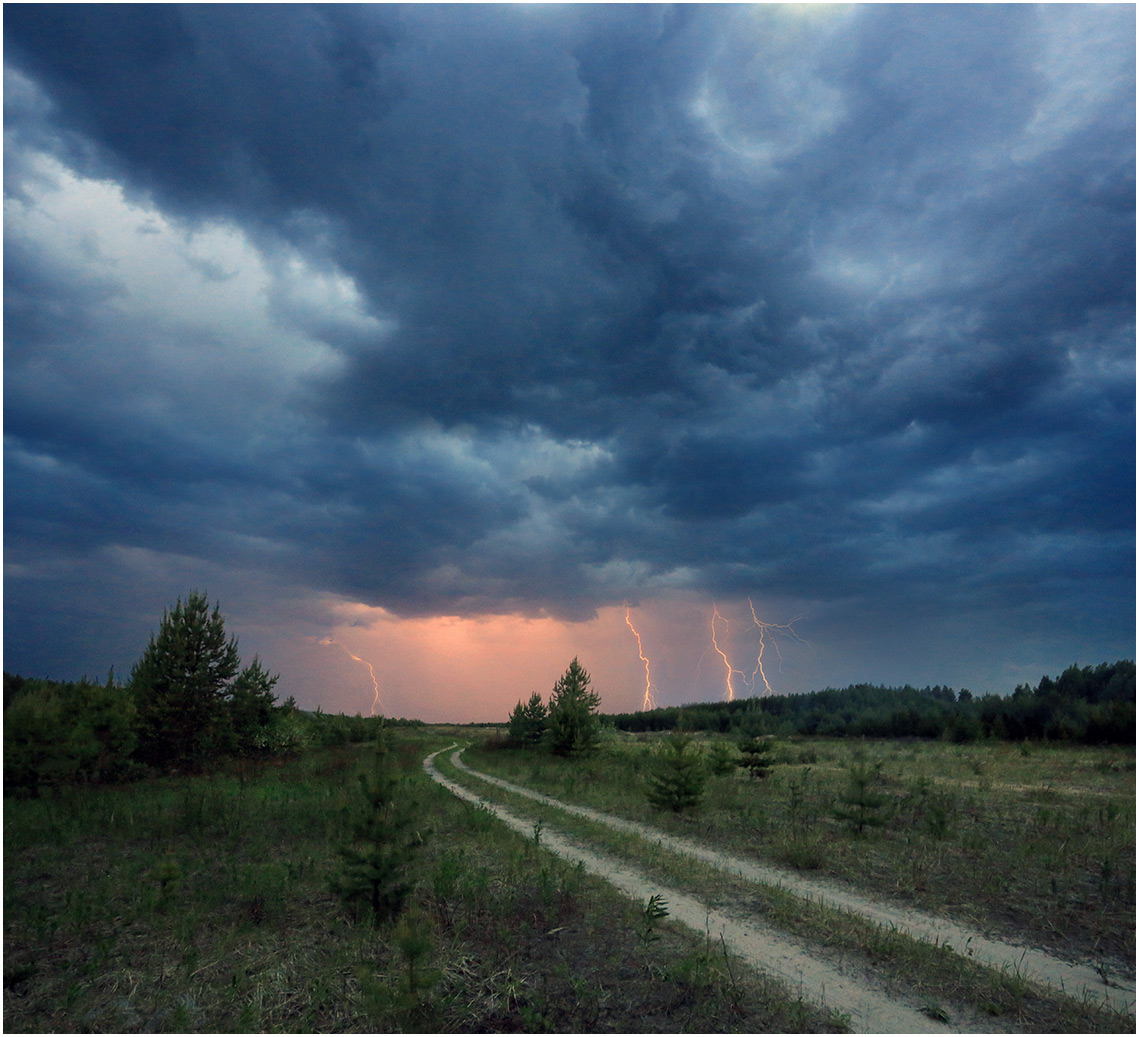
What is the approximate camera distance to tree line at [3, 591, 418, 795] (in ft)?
61.7

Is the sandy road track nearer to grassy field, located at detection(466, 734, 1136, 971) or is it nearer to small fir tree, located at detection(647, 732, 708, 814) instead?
grassy field, located at detection(466, 734, 1136, 971)

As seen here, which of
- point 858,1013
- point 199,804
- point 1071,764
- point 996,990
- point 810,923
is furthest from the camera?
point 1071,764

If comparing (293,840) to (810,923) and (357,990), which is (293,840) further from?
(810,923)

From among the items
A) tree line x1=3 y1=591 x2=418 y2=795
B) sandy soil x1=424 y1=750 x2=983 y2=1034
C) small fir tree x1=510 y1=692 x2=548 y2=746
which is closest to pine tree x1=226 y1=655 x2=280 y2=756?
tree line x1=3 y1=591 x2=418 y2=795

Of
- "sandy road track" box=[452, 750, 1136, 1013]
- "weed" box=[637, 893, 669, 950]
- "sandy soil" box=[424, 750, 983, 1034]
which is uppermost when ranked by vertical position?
"weed" box=[637, 893, 669, 950]

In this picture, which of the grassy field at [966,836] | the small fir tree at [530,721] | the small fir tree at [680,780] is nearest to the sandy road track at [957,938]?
the grassy field at [966,836]

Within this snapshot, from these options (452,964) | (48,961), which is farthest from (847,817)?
(48,961)

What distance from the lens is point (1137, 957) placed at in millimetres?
8133

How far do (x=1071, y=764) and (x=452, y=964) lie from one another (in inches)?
1427

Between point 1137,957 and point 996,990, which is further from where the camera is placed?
point 1137,957

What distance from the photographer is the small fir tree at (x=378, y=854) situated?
8.77 m

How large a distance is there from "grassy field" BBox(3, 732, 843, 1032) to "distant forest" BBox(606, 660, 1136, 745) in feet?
72.2

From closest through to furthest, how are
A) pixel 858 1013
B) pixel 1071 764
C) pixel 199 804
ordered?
1. pixel 858 1013
2. pixel 199 804
3. pixel 1071 764

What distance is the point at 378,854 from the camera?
28.8 ft
